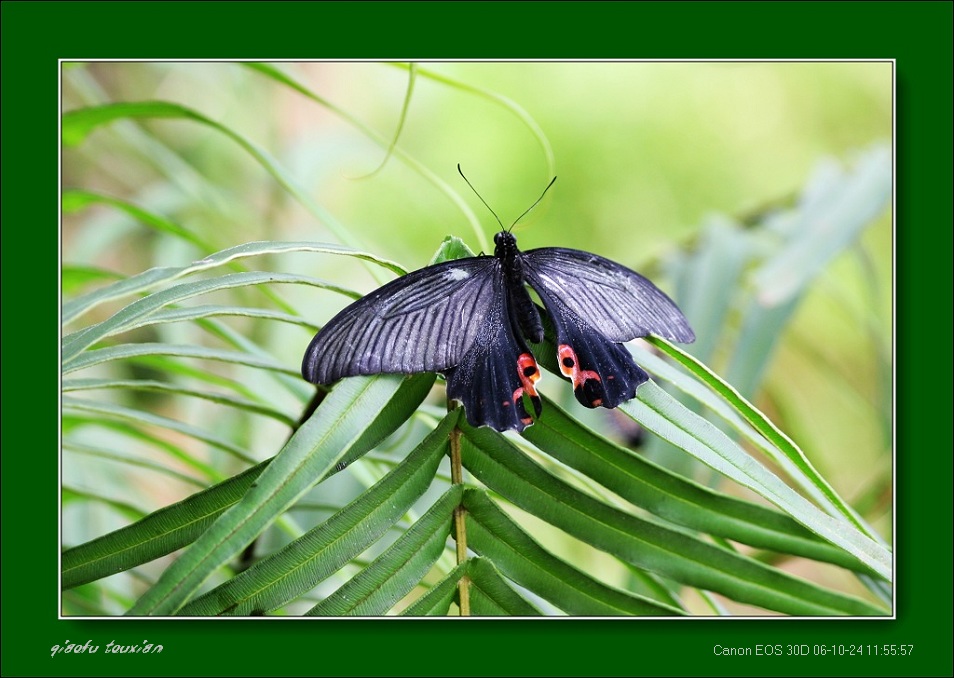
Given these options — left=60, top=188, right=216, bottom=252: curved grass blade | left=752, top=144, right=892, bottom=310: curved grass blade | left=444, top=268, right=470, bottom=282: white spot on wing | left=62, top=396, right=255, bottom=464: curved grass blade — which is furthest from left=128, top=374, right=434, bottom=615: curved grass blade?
left=752, top=144, right=892, bottom=310: curved grass blade

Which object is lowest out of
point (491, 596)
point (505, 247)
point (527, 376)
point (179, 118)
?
point (491, 596)

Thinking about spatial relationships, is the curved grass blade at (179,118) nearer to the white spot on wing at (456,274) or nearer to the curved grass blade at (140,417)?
the white spot on wing at (456,274)

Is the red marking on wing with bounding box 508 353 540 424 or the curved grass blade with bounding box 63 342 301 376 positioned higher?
the curved grass blade with bounding box 63 342 301 376

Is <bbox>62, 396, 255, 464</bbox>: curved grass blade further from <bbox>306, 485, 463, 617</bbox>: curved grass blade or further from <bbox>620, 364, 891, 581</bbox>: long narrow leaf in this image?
<bbox>620, 364, 891, 581</bbox>: long narrow leaf

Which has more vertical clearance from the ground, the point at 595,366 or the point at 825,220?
the point at 825,220

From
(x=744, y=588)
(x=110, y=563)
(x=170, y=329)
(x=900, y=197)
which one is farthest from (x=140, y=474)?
(x=900, y=197)

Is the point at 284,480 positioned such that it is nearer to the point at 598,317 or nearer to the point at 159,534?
the point at 159,534

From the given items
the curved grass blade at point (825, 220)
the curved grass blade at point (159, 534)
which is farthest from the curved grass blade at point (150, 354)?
the curved grass blade at point (825, 220)

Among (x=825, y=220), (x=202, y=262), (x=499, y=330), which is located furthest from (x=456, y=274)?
(x=825, y=220)
